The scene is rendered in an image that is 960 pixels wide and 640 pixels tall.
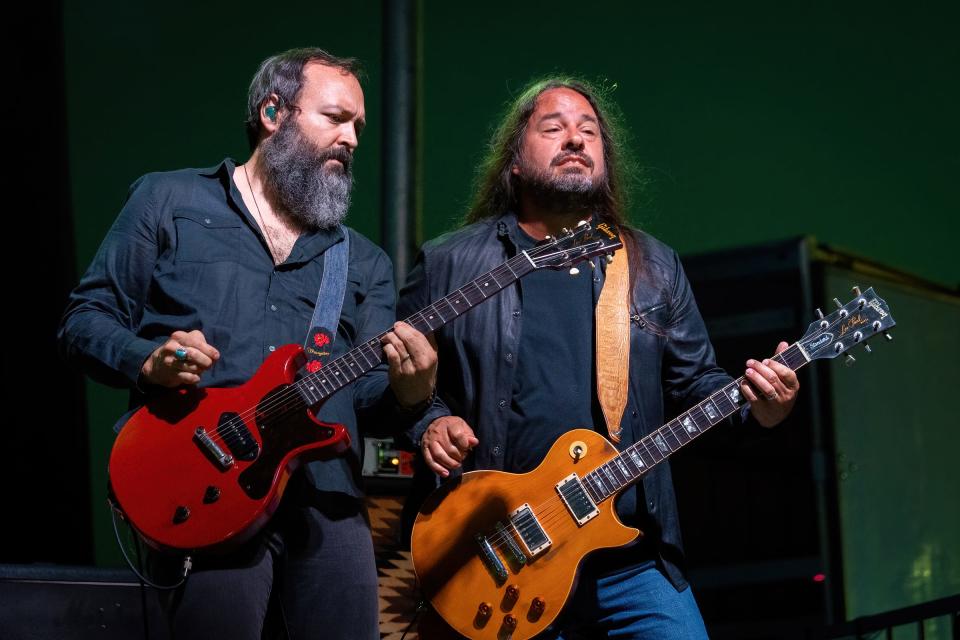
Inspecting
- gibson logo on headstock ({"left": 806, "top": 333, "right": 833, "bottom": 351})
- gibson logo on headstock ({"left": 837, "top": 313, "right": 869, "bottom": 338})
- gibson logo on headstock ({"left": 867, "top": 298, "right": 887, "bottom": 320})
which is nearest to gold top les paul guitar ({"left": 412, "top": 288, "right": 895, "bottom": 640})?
gibson logo on headstock ({"left": 806, "top": 333, "right": 833, "bottom": 351})

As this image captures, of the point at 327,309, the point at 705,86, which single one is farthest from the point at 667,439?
the point at 705,86

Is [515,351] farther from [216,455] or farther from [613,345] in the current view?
[216,455]

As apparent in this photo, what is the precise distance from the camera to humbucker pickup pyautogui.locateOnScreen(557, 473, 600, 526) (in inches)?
112

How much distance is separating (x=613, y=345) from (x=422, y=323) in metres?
0.58

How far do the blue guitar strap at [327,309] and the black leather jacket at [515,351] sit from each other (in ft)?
1.16

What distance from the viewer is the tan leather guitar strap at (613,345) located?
300 centimetres

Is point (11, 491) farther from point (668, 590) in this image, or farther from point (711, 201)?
point (711, 201)

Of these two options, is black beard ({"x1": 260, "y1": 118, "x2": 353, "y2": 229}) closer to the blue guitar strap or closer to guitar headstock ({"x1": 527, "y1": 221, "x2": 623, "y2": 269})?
the blue guitar strap

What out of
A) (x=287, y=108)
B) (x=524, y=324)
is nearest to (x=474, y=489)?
(x=524, y=324)

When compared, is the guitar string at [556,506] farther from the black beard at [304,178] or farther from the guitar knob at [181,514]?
the black beard at [304,178]

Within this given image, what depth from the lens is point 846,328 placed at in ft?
10.0

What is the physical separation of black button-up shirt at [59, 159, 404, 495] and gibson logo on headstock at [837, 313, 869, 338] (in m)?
1.30

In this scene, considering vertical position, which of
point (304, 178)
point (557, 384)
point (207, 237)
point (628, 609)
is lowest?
point (628, 609)

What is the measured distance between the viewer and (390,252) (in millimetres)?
4867
